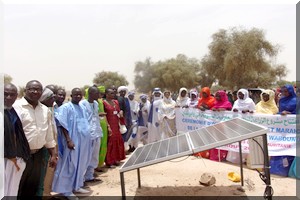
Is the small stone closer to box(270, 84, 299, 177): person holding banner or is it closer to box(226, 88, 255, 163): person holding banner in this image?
box(270, 84, 299, 177): person holding banner

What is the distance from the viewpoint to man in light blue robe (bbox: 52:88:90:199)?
4.99 m

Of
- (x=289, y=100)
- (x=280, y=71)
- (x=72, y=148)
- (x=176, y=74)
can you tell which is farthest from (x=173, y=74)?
(x=72, y=148)

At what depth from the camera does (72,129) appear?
520cm

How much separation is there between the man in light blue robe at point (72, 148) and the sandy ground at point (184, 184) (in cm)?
39

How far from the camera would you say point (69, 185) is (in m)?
5.09

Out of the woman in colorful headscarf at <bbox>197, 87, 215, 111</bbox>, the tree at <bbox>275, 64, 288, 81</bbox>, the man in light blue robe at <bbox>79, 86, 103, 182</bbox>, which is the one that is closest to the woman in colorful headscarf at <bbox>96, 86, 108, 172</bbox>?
the man in light blue robe at <bbox>79, 86, 103, 182</bbox>

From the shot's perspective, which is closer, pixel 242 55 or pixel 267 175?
pixel 267 175

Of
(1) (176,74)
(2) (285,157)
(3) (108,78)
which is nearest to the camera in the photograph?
(2) (285,157)

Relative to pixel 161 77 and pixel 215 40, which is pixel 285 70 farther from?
pixel 161 77

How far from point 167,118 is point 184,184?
3.12 meters

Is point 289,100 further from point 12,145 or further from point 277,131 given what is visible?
point 12,145

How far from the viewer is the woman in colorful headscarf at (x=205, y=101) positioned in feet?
26.7

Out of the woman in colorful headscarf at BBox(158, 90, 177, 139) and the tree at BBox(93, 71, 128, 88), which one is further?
the tree at BBox(93, 71, 128, 88)

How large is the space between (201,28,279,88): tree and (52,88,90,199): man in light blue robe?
23.3 meters
